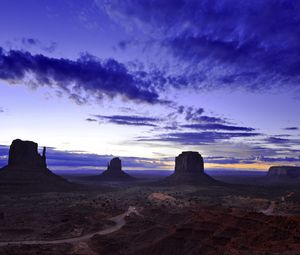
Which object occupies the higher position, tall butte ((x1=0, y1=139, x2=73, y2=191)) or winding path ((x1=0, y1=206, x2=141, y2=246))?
tall butte ((x1=0, y1=139, x2=73, y2=191))

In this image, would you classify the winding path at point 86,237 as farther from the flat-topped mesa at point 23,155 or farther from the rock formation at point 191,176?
the rock formation at point 191,176

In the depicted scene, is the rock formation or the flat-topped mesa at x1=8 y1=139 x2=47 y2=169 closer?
the flat-topped mesa at x1=8 y1=139 x2=47 y2=169

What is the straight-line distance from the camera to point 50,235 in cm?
4819

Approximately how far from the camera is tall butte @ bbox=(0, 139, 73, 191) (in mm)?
111625

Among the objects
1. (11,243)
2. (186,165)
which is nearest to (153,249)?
(11,243)

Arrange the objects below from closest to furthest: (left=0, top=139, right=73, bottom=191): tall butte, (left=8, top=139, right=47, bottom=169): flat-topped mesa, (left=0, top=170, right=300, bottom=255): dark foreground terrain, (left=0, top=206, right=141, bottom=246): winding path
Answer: (left=0, top=170, right=300, bottom=255): dark foreground terrain < (left=0, top=206, right=141, bottom=246): winding path < (left=0, top=139, right=73, bottom=191): tall butte < (left=8, top=139, right=47, bottom=169): flat-topped mesa

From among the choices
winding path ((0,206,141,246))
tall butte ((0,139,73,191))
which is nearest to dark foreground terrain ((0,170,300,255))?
winding path ((0,206,141,246))

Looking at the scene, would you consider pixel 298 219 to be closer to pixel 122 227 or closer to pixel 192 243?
pixel 192 243

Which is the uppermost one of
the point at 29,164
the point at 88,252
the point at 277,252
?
the point at 29,164

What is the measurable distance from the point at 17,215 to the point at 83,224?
16127mm

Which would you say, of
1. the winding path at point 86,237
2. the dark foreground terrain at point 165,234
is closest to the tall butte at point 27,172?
the dark foreground terrain at point 165,234

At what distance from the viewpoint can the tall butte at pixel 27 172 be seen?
112 m

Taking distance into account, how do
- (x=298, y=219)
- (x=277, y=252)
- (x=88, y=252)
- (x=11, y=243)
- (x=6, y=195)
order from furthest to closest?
1. (x=6, y=195)
2. (x=11, y=243)
3. (x=88, y=252)
4. (x=298, y=219)
5. (x=277, y=252)

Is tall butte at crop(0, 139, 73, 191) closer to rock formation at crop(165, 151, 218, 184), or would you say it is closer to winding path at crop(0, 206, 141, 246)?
winding path at crop(0, 206, 141, 246)
